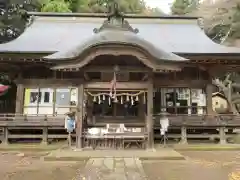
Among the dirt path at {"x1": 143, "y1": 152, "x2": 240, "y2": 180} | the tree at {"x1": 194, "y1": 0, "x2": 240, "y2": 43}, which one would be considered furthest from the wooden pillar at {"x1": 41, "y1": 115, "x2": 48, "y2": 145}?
the tree at {"x1": 194, "y1": 0, "x2": 240, "y2": 43}

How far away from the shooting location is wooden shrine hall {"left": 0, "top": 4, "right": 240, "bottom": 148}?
11070 mm

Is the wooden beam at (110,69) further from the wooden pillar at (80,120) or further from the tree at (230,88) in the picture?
the tree at (230,88)

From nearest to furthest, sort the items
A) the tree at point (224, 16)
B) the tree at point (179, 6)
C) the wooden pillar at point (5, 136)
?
the wooden pillar at point (5, 136), the tree at point (224, 16), the tree at point (179, 6)

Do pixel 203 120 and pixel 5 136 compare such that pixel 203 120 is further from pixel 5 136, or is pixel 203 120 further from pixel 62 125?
pixel 5 136

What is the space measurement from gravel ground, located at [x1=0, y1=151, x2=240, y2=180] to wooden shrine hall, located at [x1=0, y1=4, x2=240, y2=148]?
2.28 meters

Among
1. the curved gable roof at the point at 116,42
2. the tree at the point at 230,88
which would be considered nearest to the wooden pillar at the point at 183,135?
the curved gable roof at the point at 116,42

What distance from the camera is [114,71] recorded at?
1138 centimetres

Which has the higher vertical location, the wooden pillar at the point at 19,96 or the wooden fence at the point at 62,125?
the wooden pillar at the point at 19,96

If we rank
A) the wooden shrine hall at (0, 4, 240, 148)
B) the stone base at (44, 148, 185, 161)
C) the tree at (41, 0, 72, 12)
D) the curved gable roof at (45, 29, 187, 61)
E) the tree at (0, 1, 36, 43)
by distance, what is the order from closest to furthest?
the stone base at (44, 148, 185, 161) → the curved gable roof at (45, 29, 187, 61) → the wooden shrine hall at (0, 4, 240, 148) → the tree at (0, 1, 36, 43) → the tree at (41, 0, 72, 12)

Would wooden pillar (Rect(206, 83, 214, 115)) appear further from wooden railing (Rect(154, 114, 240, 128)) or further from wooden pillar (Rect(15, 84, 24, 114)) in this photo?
wooden pillar (Rect(15, 84, 24, 114))

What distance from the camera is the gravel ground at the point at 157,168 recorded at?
23.8 feet

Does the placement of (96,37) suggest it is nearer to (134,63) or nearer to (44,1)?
(134,63)

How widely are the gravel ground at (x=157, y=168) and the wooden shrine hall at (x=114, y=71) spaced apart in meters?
2.28

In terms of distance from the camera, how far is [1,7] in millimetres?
25156
